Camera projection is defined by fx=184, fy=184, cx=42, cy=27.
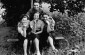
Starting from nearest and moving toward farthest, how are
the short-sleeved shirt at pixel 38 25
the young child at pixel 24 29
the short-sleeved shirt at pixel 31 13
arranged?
the young child at pixel 24 29 < the short-sleeved shirt at pixel 38 25 < the short-sleeved shirt at pixel 31 13

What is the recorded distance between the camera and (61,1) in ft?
19.0

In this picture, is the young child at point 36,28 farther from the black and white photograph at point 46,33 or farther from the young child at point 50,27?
the young child at point 50,27

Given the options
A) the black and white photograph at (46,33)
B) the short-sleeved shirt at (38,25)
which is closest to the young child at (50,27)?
the black and white photograph at (46,33)

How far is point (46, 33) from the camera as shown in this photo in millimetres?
4918

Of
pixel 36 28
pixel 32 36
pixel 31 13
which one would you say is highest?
pixel 31 13

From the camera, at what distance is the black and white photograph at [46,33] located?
4824 millimetres

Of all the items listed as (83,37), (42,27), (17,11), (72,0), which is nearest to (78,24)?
(83,37)

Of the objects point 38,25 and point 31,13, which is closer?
point 38,25

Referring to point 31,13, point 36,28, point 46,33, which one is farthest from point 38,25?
point 31,13

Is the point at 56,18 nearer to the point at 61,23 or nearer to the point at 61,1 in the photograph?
the point at 61,23

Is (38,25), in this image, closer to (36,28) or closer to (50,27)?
(36,28)

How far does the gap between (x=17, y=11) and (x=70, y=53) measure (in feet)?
9.92

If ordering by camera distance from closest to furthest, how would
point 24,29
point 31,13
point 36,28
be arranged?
point 24,29 < point 36,28 < point 31,13

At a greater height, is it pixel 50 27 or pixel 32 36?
pixel 50 27
